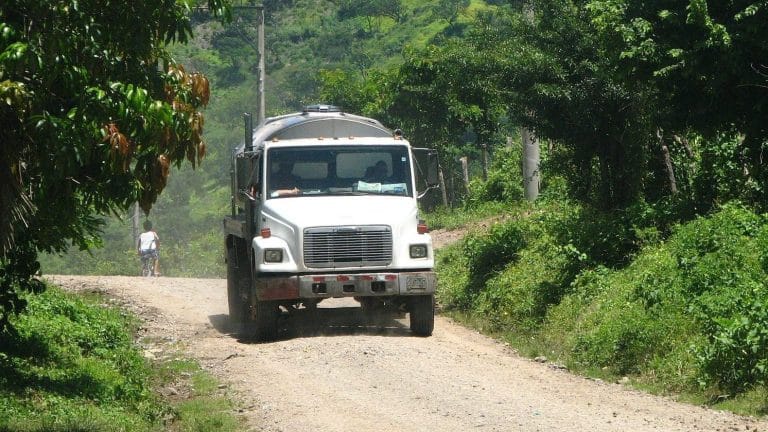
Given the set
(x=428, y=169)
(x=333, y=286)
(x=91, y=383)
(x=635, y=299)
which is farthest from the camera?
(x=428, y=169)

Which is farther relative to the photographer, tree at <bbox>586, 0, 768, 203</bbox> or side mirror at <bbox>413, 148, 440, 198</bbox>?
side mirror at <bbox>413, 148, 440, 198</bbox>

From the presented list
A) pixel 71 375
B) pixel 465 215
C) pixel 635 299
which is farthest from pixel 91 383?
pixel 465 215

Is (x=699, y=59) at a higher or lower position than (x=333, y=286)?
higher

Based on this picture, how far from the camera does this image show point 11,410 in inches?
425

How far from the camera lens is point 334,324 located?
57.8 ft

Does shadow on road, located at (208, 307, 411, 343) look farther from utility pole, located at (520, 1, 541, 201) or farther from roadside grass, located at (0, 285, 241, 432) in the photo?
utility pole, located at (520, 1, 541, 201)

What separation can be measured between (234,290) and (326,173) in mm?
3573

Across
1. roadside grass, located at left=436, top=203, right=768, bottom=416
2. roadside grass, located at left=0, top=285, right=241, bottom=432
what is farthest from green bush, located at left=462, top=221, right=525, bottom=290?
roadside grass, located at left=0, top=285, right=241, bottom=432

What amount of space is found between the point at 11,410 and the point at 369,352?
4778mm

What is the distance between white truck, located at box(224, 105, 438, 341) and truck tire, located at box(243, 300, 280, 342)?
1cm

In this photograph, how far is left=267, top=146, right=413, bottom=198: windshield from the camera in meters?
16.2

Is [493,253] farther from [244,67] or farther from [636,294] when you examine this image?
[244,67]

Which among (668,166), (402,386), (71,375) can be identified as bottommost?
(402,386)

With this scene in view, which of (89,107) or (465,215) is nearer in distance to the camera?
(89,107)
